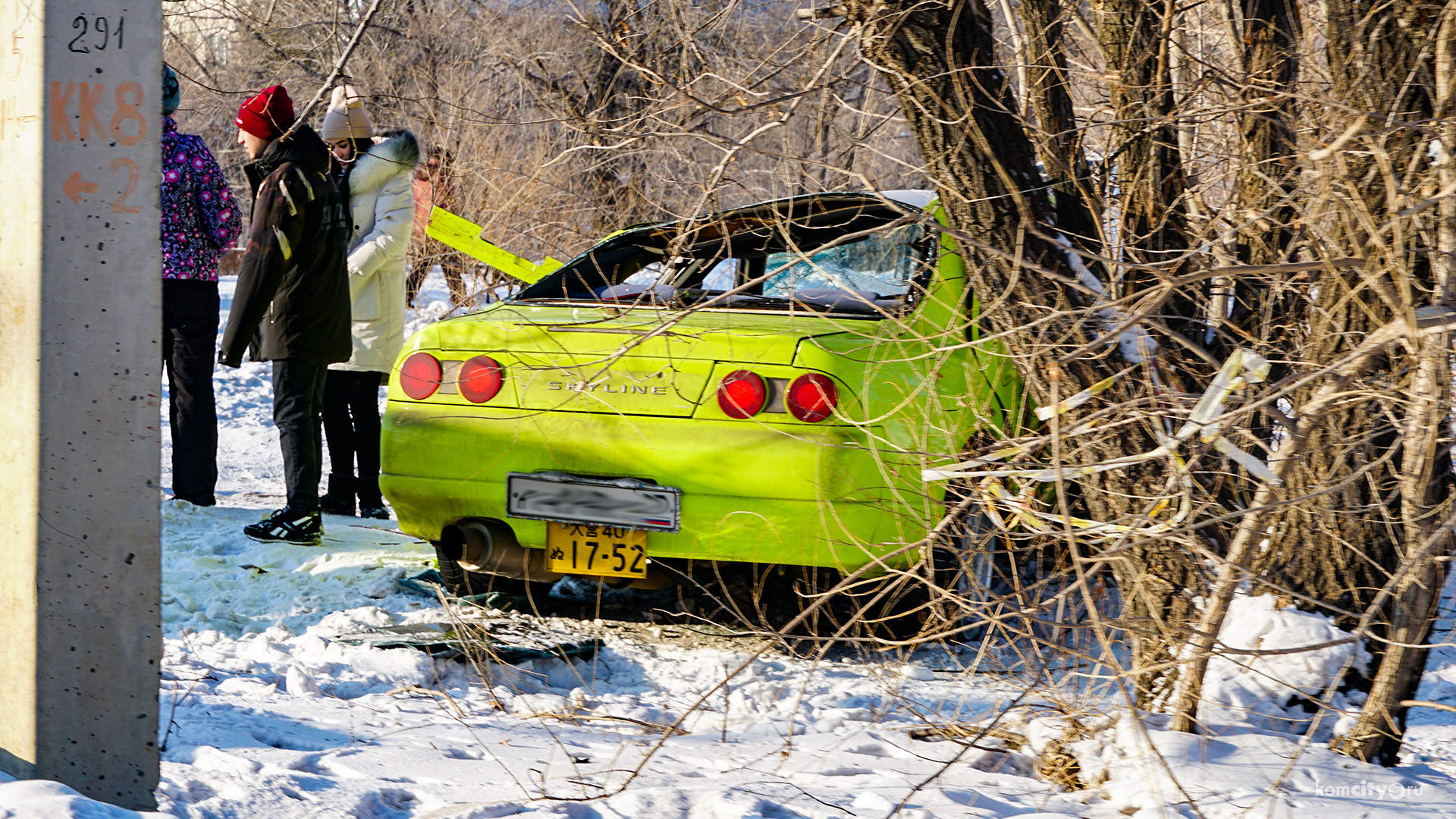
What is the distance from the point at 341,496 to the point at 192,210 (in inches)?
61.5

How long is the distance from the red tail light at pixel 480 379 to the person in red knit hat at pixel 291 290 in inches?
69.0

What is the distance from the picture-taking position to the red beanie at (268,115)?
5.38 metres

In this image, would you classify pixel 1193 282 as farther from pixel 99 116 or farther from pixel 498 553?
pixel 498 553

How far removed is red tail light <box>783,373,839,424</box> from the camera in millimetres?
3746

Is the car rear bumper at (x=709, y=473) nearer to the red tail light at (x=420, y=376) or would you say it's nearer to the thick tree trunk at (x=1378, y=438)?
the red tail light at (x=420, y=376)

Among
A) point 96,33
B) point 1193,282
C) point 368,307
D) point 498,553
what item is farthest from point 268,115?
point 1193,282

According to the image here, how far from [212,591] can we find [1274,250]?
12.3 ft

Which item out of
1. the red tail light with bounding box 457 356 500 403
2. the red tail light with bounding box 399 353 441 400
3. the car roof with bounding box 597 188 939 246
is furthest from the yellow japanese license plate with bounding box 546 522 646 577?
the car roof with bounding box 597 188 939 246

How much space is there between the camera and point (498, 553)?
163 inches

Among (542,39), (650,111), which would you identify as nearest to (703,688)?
(650,111)

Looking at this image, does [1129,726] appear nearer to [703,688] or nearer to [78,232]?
[703,688]

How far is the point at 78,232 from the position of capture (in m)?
2.27

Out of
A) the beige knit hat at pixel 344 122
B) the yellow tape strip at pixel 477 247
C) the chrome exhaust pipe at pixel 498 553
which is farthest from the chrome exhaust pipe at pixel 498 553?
the beige knit hat at pixel 344 122

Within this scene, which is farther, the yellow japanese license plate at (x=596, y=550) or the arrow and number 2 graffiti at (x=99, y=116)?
the yellow japanese license plate at (x=596, y=550)
